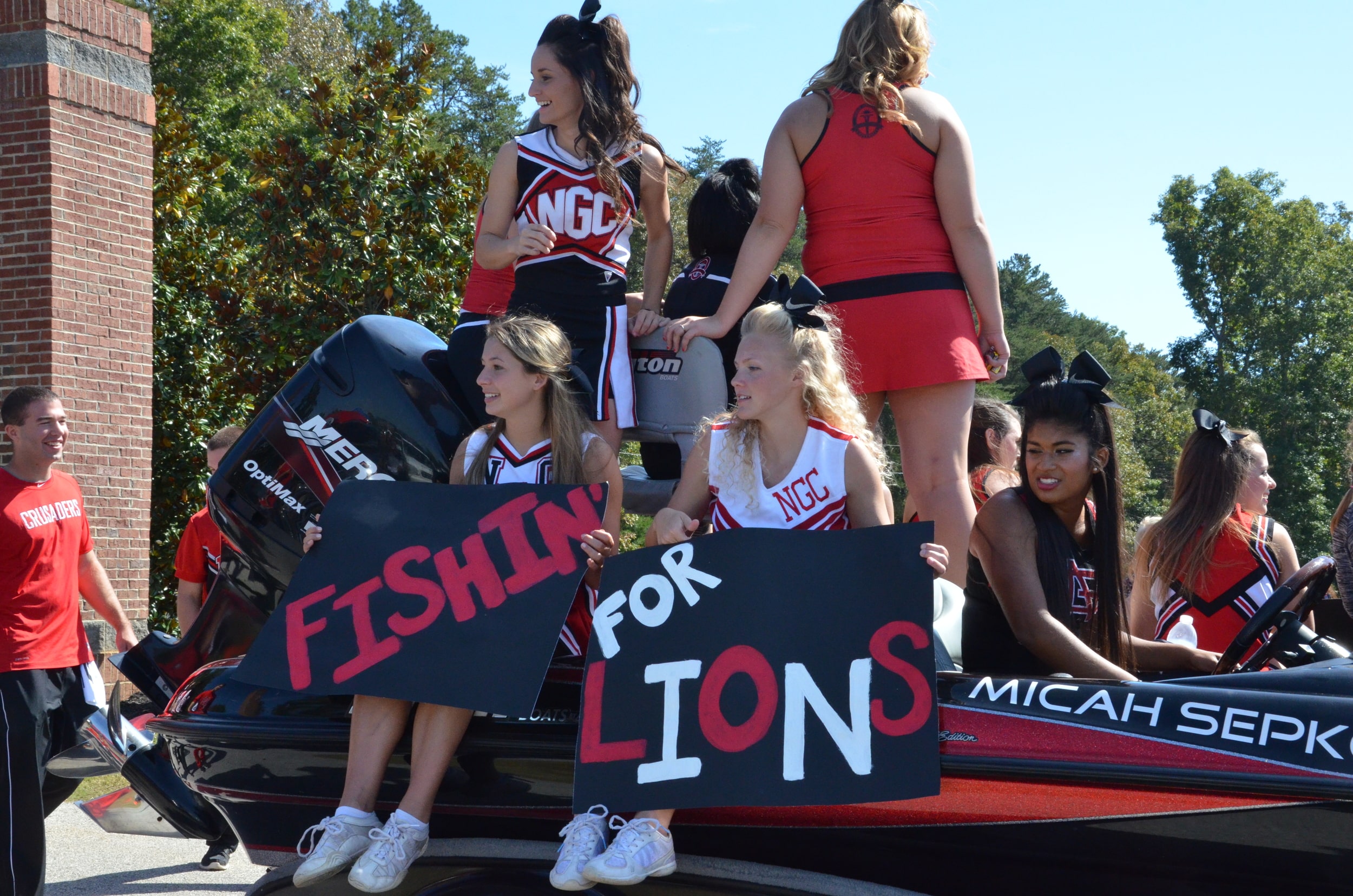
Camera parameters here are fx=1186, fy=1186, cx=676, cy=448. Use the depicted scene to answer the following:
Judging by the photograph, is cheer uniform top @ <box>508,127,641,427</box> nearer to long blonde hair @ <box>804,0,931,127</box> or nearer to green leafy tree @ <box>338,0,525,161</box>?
long blonde hair @ <box>804,0,931,127</box>

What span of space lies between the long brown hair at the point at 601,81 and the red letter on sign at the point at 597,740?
1.66m

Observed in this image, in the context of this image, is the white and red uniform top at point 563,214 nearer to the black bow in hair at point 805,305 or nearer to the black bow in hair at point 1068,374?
the black bow in hair at point 805,305

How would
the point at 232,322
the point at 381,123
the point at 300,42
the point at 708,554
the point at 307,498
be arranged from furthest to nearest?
the point at 300,42
the point at 232,322
the point at 381,123
the point at 307,498
the point at 708,554

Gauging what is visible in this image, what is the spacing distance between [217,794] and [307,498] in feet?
2.97

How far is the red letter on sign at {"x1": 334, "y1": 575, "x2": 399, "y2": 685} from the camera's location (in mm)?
2678

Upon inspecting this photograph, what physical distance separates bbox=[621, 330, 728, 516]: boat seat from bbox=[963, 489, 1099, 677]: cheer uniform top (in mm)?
1057

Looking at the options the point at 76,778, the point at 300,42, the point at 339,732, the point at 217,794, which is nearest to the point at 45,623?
the point at 76,778

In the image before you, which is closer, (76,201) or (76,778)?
(76,778)

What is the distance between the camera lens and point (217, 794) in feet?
9.65

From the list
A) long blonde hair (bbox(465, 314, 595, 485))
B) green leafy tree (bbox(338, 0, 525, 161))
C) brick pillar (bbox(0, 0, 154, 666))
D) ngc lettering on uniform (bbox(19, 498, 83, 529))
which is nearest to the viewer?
long blonde hair (bbox(465, 314, 595, 485))

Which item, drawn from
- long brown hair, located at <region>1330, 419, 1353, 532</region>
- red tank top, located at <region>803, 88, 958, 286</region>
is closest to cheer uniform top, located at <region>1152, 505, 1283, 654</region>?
long brown hair, located at <region>1330, 419, 1353, 532</region>

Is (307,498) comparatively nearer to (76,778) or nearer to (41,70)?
(76,778)

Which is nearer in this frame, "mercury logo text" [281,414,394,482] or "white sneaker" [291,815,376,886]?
"white sneaker" [291,815,376,886]

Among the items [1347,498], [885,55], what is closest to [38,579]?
[885,55]
